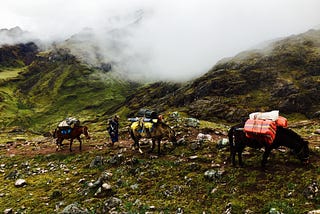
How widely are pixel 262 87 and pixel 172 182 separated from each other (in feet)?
508

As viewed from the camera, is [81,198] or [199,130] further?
[199,130]

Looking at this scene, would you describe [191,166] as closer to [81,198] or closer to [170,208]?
[170,208]

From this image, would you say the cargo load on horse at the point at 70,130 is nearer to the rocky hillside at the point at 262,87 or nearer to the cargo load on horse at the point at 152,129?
the cargo load on horse at the point at 152,129

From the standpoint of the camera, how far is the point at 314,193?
12.9m

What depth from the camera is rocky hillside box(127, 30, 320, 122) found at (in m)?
144

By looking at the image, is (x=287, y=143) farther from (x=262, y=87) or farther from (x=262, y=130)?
(x=262, y=87)

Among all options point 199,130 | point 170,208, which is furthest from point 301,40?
point 170,208

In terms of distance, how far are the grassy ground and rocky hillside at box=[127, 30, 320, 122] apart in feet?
395

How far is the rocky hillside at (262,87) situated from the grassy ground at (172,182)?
120387 mm

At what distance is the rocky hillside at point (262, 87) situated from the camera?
144m

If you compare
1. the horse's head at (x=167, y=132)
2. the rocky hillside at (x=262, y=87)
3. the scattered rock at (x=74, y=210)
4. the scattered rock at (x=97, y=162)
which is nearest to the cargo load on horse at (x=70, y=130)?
the scattered rock at (x=97, y=162)

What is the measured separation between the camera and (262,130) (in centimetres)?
1524

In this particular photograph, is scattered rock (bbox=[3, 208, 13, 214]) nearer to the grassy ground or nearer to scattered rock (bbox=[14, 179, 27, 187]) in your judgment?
the grassy ground

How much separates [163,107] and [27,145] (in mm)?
153925
